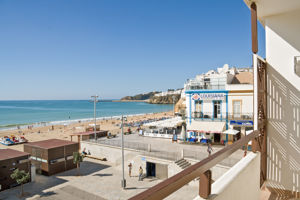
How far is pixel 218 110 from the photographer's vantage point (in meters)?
18.9

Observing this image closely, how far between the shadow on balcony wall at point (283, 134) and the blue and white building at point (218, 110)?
43.8 feet

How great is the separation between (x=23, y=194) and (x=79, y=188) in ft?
11.1

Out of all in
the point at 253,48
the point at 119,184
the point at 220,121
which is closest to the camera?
the point at 253,48

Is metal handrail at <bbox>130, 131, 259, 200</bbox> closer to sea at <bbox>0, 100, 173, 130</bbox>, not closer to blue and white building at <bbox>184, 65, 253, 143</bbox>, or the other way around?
blue and white building at <bbox>184, 65, 253, 143</bbox>

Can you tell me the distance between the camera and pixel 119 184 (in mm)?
14211

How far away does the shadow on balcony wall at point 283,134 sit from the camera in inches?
162

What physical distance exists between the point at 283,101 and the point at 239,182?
8.83 feet

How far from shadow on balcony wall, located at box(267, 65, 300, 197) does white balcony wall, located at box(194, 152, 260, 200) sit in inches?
53.3

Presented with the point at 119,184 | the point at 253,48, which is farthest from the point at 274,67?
the point at 119,184

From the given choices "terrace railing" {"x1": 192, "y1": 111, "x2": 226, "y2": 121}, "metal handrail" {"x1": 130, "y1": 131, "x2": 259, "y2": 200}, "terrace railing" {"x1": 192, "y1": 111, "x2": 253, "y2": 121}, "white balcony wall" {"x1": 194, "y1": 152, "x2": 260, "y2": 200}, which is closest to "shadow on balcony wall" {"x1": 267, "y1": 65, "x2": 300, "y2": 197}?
"white balcony wall" {"x1": 194, "y1": 152, "x2": 260, "y2": 200}

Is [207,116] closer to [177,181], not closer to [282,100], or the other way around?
[282,100]

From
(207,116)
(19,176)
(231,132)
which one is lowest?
(19,176)

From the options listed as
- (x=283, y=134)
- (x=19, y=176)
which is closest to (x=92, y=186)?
(x=19, y=176)

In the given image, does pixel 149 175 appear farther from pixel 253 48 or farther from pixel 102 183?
pixel 253 48
